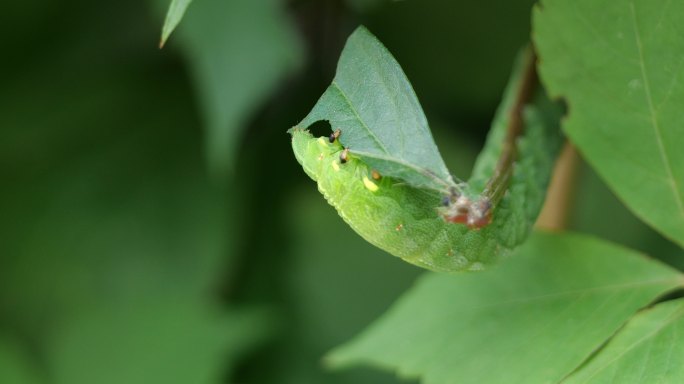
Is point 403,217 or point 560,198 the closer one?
point 403,217

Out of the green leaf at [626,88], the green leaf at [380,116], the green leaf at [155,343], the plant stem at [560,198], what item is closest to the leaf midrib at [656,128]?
the green leaf at [626,88]

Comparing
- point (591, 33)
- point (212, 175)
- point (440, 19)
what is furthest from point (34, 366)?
point (591, 33)

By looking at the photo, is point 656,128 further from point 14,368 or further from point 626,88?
point 14,368

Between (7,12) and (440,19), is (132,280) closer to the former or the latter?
(7,12)

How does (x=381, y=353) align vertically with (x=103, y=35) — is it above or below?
below

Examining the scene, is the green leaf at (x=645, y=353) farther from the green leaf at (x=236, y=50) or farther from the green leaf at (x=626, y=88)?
the green leaf at (x=236, y=50)

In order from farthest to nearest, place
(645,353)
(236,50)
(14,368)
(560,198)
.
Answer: (14,368) → (236,50) → (560,198) → (645,353)

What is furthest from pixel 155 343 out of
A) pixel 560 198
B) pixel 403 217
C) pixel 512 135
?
pixel 403 217
